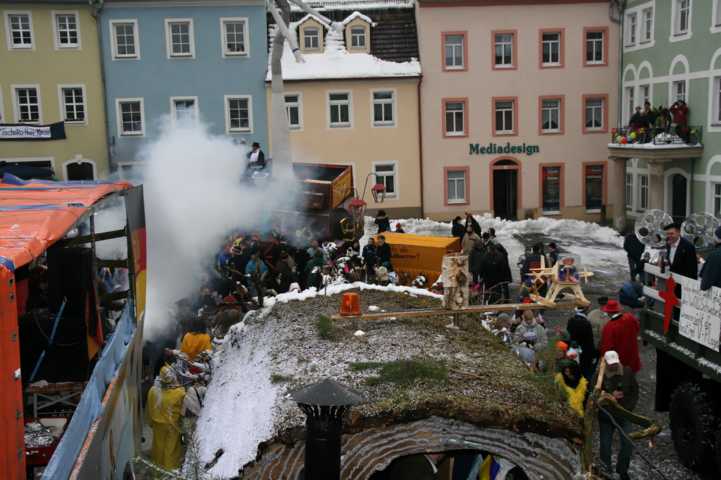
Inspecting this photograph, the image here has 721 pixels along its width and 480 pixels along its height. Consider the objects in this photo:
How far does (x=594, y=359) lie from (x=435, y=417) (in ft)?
18.3

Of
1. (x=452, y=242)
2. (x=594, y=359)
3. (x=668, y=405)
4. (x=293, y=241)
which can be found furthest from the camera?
(x=293, y=241)

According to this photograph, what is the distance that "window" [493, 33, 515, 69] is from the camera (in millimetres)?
36656

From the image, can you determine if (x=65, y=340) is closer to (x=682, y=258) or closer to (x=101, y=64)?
(x=682, y=258)

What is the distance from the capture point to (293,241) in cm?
2194

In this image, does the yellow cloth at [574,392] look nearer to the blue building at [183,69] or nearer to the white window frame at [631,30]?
the blue building at [183,69]

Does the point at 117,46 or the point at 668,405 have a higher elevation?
the point at 117,46

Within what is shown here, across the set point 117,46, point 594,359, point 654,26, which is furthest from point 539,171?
point 594,359

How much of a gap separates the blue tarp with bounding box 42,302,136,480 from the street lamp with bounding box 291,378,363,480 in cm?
167

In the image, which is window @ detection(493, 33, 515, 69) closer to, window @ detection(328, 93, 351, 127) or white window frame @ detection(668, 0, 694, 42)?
window @ detection(328, 93, 351, 127)

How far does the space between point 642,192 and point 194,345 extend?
2628 centimetres

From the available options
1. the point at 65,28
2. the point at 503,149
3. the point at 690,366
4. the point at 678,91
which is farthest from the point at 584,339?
the point at 65,28

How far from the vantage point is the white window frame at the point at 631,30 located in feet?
116

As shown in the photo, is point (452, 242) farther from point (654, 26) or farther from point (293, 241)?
point (654, 26)

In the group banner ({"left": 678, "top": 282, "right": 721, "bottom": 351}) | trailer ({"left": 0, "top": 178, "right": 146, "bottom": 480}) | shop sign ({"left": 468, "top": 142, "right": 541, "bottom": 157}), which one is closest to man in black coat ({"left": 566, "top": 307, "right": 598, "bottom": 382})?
banner ({"left": 678, "top": 282, "right": 721, "bottom": 351})
